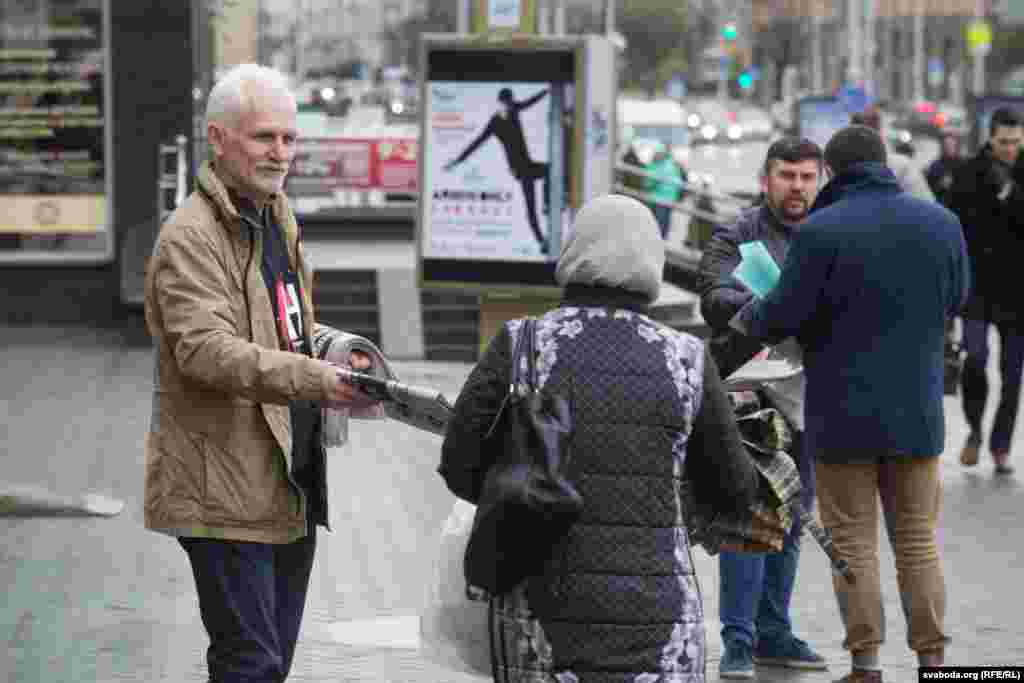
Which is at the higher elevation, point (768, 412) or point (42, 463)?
point (768, 412)

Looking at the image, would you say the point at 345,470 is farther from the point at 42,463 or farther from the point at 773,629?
the point at 773,629

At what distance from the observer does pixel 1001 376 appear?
1244cm

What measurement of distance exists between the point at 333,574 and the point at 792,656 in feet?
7.17

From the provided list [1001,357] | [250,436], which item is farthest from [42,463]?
[250,436]

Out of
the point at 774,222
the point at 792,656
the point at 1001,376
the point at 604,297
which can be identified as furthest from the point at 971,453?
the point at 604,297

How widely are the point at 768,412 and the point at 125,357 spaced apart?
11.7 metres

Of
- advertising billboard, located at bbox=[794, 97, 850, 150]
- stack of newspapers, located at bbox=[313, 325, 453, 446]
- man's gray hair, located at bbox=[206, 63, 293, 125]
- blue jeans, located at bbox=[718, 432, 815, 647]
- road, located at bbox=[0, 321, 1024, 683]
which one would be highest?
man's gray hair, located at bbox=[206, 63, 293, 125]

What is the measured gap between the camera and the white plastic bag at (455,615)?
16.6 feet

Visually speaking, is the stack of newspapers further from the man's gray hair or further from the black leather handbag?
the man's gray hair

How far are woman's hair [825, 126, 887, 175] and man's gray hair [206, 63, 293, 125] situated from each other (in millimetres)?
2326

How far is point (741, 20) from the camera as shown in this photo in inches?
4833

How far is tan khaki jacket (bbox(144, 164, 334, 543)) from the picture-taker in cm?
494

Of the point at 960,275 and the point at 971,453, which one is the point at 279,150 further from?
the point at 971,453

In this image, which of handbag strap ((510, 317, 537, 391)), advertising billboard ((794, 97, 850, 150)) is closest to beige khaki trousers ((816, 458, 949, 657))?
handbag strap ((510, 317, 537, 391))
